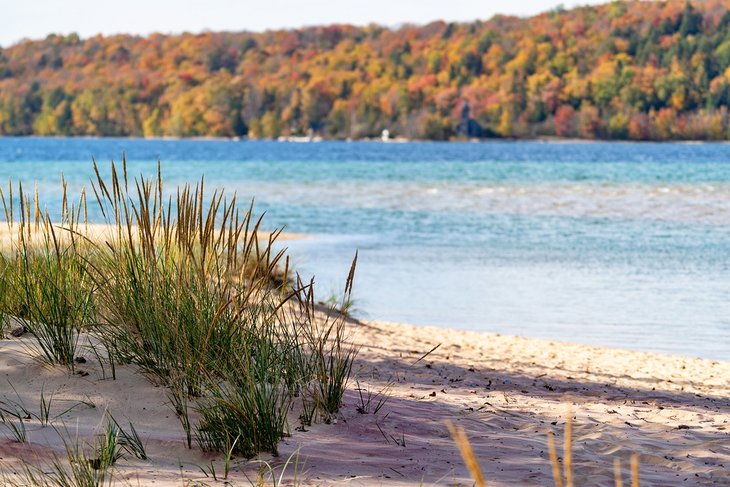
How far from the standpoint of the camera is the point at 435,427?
18.0ft

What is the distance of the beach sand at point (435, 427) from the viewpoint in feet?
14.8

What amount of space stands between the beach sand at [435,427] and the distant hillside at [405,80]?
402 feet

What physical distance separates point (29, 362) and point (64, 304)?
1.22 feet

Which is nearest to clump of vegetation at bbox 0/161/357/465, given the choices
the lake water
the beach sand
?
the beach sand

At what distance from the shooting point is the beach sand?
14.8 feet

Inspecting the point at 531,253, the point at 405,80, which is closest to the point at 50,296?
the point at 531,253

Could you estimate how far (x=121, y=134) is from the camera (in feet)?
521

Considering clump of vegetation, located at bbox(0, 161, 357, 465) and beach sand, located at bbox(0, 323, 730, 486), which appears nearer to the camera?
beach sand, located at bbox(0, 323, 730, 486)

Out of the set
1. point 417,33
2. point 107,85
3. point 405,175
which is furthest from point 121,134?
point 405,175

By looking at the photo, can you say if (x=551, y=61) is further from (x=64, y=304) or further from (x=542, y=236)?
(x=64, y=304)

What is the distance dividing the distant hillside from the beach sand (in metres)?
122

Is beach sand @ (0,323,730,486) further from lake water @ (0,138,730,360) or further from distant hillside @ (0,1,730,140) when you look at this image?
distant hillside @ (0,1,730,140)

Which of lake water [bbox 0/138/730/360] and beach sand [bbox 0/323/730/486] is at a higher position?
beach sand [bbox 0/323/730/486]

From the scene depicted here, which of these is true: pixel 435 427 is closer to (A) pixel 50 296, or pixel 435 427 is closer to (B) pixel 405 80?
(A) pixel 50 296
